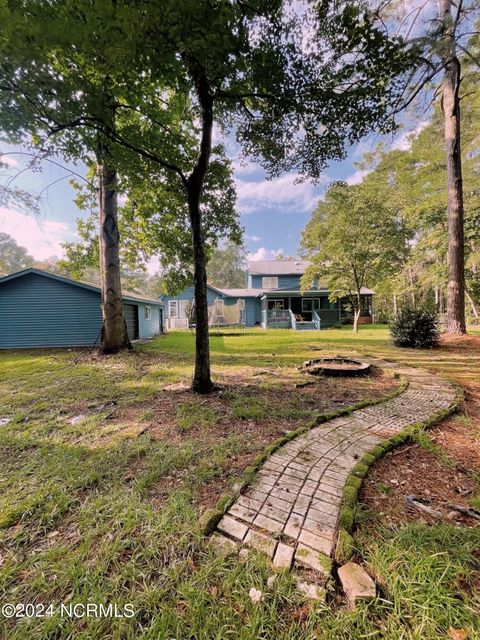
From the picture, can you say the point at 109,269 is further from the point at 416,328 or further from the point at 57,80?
the point at 416,328

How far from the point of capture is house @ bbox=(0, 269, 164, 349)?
10.7 metres

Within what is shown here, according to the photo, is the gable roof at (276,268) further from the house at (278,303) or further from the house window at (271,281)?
the house window at (271,281)

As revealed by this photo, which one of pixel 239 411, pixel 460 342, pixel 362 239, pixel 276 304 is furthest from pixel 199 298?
pixel 276 304

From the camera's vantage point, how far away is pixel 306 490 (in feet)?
6.43

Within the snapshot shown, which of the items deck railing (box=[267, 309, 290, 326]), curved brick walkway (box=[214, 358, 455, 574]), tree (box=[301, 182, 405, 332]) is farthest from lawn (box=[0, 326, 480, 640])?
deck railing (box=[267, 309, 290, 326])

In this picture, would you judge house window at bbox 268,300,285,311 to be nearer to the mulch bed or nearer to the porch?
the porch

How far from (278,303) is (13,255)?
48814mm

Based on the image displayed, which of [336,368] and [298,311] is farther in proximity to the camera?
[298,311]

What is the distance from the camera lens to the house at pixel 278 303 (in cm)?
1830

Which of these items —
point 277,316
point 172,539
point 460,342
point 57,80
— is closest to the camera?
point 172,539

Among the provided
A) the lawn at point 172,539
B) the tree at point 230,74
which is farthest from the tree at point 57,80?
the lawn at point 172,539

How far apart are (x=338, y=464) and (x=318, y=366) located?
11.7 ft

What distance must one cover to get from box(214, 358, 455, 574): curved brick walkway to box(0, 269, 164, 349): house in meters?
10.5

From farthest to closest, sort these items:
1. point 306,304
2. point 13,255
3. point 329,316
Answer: point 13,255, point 306,304, point 329,316
